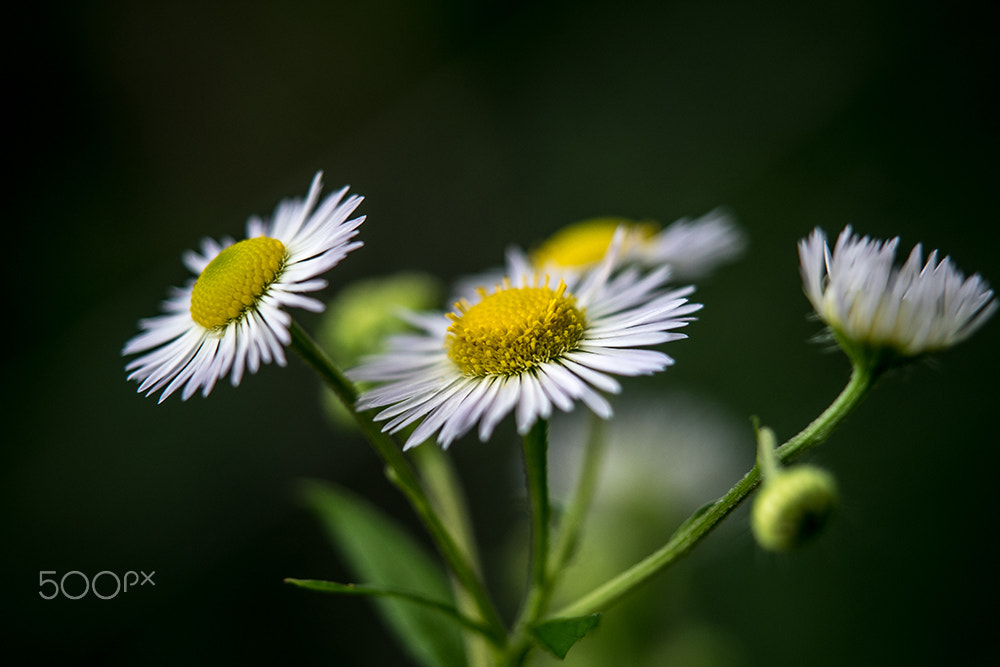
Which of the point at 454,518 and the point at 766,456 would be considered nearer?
the point at 766,456

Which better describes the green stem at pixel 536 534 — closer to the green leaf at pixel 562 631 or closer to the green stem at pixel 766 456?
the green leaf at pixel 562 631

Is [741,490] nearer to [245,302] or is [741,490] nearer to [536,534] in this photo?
[536,534]

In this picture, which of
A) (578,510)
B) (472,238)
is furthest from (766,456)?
(472,238)

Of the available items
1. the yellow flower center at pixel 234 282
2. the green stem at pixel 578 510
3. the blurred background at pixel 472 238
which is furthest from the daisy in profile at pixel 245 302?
the blurred background at pixel 472 238

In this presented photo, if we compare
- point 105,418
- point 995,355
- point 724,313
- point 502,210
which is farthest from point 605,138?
point 105,418

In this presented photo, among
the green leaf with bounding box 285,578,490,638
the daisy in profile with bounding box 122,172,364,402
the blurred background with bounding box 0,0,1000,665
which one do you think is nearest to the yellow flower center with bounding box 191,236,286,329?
the daisy in profile with bounding box 122,172,364,402

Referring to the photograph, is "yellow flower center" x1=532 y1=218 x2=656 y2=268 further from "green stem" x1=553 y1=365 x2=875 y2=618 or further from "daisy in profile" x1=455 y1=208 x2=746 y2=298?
"green stem" x1=553 y1=365 x2=875 y2=618

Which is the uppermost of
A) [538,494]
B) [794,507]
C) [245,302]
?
[245,302]
